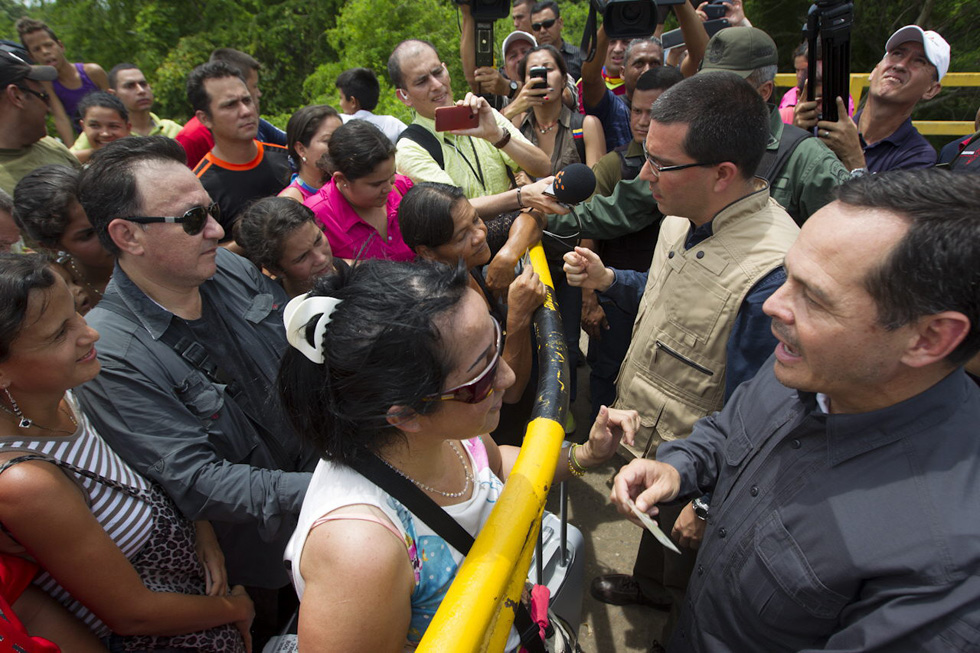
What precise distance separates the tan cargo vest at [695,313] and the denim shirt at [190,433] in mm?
1464

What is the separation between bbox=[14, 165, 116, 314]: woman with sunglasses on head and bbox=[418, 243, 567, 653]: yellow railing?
2.23 meters

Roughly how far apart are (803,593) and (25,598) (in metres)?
2.11

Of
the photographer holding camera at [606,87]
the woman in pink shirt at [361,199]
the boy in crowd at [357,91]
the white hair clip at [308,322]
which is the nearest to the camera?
the white hair clip at [308,322]

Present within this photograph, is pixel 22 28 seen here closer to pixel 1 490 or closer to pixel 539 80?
pixel 539 80

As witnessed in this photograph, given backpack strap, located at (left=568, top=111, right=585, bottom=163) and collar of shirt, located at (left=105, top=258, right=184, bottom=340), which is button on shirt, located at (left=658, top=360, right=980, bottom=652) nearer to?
collar of shirt, located at (left=105, top=258, right=184, bottom=340)

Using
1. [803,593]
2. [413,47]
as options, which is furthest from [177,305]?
[413,47]

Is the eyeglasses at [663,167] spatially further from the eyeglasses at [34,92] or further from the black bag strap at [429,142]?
the eyeglasses at [34,92]

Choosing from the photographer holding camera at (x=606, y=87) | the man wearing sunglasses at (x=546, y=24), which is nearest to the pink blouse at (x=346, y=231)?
the photographer holding camera at (x=606, y=87)

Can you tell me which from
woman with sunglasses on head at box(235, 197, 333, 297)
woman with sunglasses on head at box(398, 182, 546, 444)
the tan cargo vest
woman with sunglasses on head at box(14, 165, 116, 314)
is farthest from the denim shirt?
the tan cargo vest

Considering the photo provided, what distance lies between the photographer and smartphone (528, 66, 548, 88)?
3.92m

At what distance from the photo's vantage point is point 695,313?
2.26m

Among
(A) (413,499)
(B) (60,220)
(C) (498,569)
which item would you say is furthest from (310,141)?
(C) (498,569)

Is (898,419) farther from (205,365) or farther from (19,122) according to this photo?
(19,122)

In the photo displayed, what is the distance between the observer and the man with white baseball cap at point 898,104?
11.1 ft
